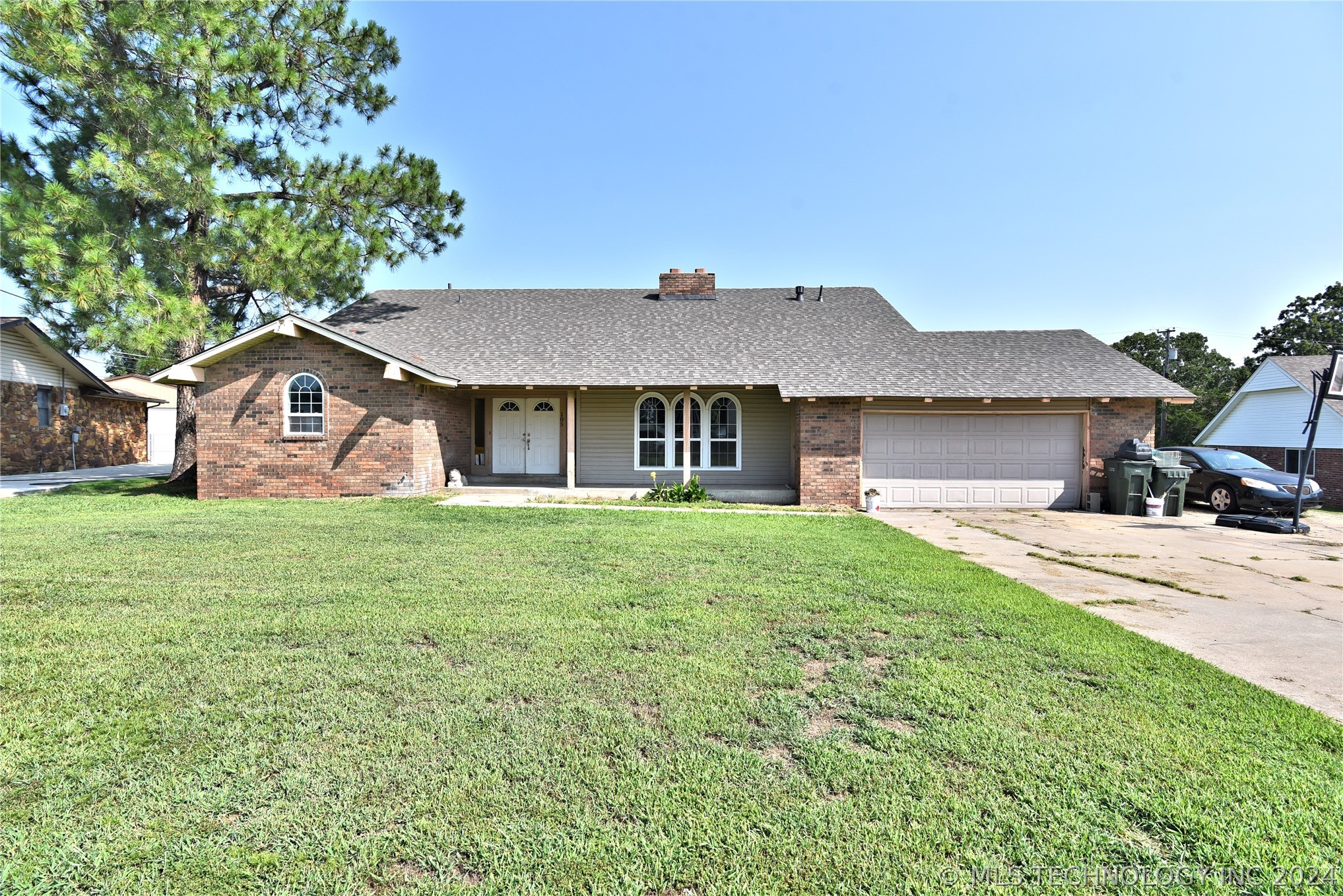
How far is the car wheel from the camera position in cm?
1305

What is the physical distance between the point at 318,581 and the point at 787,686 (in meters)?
4.98

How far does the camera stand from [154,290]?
12781 mm

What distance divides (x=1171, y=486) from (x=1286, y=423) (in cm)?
1021

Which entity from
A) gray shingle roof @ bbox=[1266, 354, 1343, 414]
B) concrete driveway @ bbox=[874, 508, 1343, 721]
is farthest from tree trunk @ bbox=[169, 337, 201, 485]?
gray shingle roof @ bbox=[1266, 354, 1343, 414]

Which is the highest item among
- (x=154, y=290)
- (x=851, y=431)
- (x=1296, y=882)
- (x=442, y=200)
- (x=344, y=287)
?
(x=442, y=200)

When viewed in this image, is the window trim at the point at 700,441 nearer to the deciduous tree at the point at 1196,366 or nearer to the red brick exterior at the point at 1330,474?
the red brick exterior at the point at 1330,474

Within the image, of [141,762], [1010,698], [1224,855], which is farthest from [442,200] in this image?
[1224,855]

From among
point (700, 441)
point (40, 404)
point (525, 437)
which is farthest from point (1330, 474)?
point (40, 404)

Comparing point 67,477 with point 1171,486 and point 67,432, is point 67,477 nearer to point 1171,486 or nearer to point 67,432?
point 67,432

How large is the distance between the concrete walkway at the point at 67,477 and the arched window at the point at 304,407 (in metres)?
5.69

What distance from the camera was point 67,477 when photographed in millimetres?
Result: 16703

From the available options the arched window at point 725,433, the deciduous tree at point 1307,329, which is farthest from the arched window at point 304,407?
the deciduous tree at point 1307,329

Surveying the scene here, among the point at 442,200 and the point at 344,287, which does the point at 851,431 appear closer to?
the point at 442,200

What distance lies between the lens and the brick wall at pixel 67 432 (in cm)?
1706
